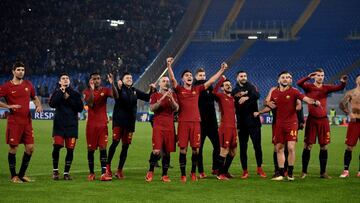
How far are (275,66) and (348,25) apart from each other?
21.2 ft

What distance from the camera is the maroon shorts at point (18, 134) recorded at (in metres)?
14.0

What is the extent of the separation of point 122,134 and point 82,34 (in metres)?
41.8

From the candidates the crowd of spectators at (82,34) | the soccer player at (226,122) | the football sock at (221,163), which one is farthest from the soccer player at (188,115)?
the crowd of spectators at (82,34)

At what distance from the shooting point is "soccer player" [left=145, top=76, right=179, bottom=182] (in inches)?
566

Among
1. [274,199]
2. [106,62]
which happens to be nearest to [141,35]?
[106,62]

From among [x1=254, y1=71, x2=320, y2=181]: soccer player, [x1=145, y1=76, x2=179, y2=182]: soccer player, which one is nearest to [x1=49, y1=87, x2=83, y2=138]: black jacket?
[x1=145, y1=76, x2=179, y2=182]: soccer player

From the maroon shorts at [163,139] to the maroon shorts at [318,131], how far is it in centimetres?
296

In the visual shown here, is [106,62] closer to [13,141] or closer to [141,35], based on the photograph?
[141,35]

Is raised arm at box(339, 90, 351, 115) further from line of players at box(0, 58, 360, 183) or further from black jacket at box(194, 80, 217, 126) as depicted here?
black jacket at box(194, 80, 217, 126)

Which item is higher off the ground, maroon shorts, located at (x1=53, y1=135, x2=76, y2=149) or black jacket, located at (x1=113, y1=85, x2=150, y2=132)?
black jacket, located at (x1=113, y1=85, x2=150, y2=132)

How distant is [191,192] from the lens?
41.0 feet

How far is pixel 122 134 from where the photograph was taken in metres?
15.3

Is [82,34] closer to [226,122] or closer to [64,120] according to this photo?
[226,122]

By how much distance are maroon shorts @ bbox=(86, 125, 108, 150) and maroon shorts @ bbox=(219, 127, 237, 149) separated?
8.08 feet
